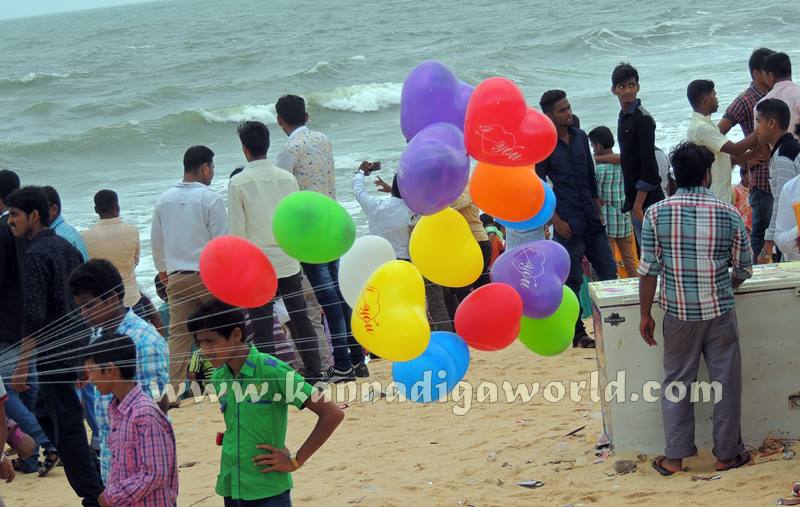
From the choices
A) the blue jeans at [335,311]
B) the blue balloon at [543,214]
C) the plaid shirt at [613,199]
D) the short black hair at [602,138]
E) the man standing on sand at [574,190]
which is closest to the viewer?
the blue balloon at [543,214]

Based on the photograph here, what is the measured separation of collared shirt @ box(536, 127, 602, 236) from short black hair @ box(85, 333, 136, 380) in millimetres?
3850

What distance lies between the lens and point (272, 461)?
12.2ft

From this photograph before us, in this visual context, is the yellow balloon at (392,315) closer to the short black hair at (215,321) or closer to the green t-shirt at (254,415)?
the green t-shirt at (254,415)

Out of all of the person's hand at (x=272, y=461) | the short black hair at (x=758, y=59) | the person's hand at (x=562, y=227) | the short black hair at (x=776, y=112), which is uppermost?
the short black hair at (x=758, y=59)

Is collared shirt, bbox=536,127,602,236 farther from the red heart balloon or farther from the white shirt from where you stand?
the red heart balloon

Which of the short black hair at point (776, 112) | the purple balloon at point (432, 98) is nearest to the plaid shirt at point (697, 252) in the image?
the purple balloon at point (432, 98)

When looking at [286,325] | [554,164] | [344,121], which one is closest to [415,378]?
[554,164]

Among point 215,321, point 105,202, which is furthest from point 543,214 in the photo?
point 105,202

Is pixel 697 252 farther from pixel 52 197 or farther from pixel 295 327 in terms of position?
pixel 52 197

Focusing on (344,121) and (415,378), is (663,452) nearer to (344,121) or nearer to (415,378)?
(415,378)

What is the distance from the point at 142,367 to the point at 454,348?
125cm

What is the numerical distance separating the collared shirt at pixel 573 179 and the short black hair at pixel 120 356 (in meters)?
3.85

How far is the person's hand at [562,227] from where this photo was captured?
6.96 meters

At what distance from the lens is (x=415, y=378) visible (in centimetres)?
421
